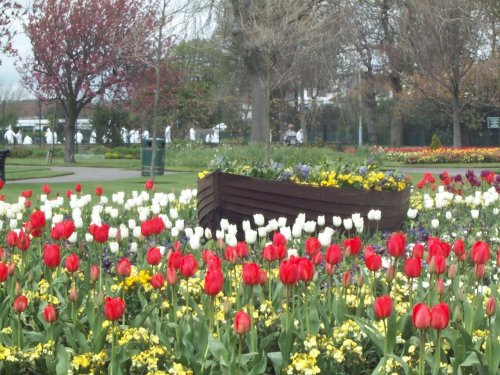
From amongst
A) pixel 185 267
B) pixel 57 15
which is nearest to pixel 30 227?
pixel 185 267

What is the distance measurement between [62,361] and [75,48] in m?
34.6

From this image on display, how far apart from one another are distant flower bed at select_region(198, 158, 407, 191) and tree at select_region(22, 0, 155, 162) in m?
27.1

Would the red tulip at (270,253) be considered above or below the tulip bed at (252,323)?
above

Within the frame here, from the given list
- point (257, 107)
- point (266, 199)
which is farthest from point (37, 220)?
point (257, 107)

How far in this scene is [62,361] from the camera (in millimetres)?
3689

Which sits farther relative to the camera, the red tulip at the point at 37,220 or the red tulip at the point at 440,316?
the red tulip at the point at 37,220

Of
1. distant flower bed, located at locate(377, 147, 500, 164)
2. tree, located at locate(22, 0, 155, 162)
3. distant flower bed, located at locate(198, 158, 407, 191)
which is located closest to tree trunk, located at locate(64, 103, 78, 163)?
tree, located at locate(22, 0, 155, 162)

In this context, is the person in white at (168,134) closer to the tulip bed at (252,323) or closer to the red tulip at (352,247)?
the tulip bed at (252,323)

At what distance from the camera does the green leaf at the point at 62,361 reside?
364cm

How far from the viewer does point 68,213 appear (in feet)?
33.8

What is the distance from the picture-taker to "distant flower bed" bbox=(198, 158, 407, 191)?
947 cm

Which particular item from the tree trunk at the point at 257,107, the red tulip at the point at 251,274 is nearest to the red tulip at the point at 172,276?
the red tulip at the point at 251,274

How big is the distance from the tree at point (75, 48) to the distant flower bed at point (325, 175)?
27084 mm

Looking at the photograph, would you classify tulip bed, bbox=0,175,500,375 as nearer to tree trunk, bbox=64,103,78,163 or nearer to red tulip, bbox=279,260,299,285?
red tulip, bbox=279,260,299,285
